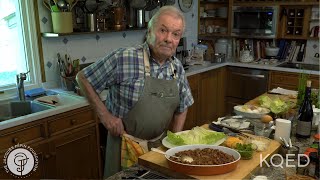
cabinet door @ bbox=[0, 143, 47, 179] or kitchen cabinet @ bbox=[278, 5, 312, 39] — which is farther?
kitchen cabinet @ bbox=[278, 5, 312, 39]

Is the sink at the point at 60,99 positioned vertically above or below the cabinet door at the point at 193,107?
above

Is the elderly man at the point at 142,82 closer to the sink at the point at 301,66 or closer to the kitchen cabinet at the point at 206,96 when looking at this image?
the kitchen cabinet at the point at 206,96

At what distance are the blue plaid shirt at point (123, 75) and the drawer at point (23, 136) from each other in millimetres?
630

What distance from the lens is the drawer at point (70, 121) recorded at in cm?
219

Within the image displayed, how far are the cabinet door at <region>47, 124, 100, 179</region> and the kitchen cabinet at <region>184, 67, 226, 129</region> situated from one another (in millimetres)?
1403

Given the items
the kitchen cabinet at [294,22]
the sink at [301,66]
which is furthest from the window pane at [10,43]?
the kitchen cabinet at [294,22]

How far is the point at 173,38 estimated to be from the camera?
1672 millimetres

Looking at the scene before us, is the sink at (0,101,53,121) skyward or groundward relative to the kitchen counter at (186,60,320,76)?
groundward

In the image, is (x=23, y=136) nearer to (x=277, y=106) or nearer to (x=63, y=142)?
(x=63, y=142)

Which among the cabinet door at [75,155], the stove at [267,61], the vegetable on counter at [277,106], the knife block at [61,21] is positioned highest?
the knife block at [61,21]

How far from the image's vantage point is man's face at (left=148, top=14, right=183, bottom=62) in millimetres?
1642

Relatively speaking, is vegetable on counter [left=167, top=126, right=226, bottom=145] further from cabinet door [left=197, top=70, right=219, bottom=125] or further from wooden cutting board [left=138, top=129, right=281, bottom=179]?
cabinet door [left=197, top=70, right=219, bottom=125]

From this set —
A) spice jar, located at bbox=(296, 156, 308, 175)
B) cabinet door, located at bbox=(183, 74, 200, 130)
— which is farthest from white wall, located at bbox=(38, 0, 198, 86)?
spice jar, located at bbox=(296, 156, 308, 175)

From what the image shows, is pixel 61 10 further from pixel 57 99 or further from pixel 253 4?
pixel 253 4
